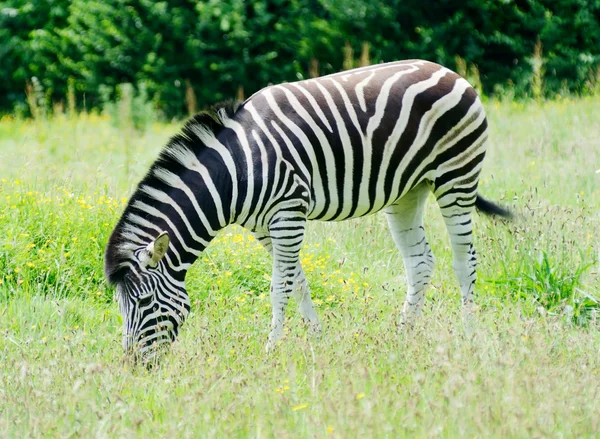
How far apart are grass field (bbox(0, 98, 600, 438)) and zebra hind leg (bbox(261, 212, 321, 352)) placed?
0.39 ft

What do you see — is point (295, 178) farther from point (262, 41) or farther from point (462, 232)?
point (262, 41)

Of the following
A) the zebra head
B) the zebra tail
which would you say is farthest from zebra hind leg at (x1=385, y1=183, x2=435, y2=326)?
the zebra head

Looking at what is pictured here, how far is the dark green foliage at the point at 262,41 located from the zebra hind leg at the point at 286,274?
9.18 m

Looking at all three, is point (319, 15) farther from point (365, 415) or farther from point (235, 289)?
point (365, 415)

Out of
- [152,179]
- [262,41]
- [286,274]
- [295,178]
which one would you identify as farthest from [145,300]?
[262,41]

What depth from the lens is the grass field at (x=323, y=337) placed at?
12.7ft

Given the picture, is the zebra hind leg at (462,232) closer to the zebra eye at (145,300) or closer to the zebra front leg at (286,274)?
the zebra front leg at (286,274)

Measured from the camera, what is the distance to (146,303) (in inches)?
197

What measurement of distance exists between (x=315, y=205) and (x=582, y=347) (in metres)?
1.96

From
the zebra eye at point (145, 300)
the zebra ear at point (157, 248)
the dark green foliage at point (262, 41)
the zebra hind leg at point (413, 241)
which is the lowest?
the dark green foliage at point (262, 41)

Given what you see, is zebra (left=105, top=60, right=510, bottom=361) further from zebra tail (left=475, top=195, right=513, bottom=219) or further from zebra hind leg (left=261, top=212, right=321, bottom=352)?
zebra tail (left=475, top=195, right=513, bottom=219)

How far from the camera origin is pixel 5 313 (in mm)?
5777

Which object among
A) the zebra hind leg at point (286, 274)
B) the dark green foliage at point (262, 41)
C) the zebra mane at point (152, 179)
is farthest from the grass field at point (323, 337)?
the dark green foliage at point (262, 41)

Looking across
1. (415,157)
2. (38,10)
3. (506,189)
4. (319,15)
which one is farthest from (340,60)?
(415,157)
